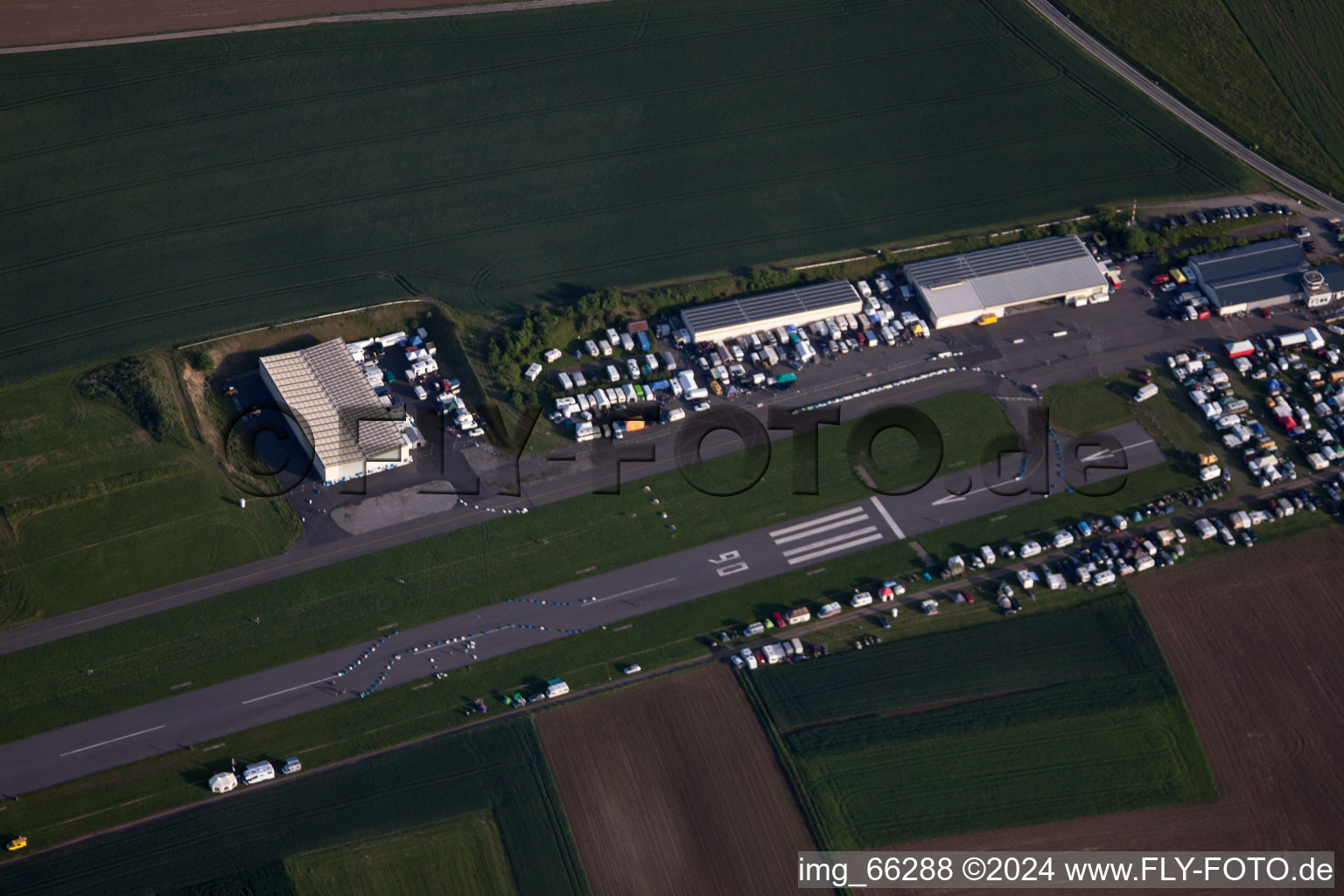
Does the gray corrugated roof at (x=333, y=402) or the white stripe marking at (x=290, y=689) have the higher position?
the gray corrugated roof at (x=333, y=402)

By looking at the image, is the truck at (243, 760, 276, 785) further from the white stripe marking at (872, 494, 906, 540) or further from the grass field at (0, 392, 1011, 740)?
the white stripe marking at (872, 494, 906, 540)

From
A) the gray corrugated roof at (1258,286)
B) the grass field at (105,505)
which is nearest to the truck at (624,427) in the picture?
the grass field at (105,505)

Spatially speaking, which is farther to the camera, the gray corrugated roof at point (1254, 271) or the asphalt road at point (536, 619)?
the gray corrugated roof at point (1254, 271)

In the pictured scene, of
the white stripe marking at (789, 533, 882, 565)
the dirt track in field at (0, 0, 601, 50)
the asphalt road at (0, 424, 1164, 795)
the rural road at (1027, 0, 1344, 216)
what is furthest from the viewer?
the dirt track in field at (0, 0, 601, 50)

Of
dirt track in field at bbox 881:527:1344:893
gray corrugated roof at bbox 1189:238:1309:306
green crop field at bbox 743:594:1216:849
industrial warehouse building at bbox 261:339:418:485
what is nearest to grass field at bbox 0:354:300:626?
industrial warehouse building at bbox 261:339:418:485

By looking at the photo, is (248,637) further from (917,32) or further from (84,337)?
(917,32)

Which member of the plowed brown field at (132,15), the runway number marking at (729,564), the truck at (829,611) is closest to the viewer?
the truck at (829,611)

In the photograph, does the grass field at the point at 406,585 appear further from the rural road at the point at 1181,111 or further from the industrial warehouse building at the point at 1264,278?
the rural road at the point at 1181,111

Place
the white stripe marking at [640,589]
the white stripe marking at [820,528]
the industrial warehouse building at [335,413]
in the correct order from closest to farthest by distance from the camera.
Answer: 1. the white stripe marking at [640,589]
2. the white stripe marking at [820,528]
3. the industrial warehouse building at [335,413]
